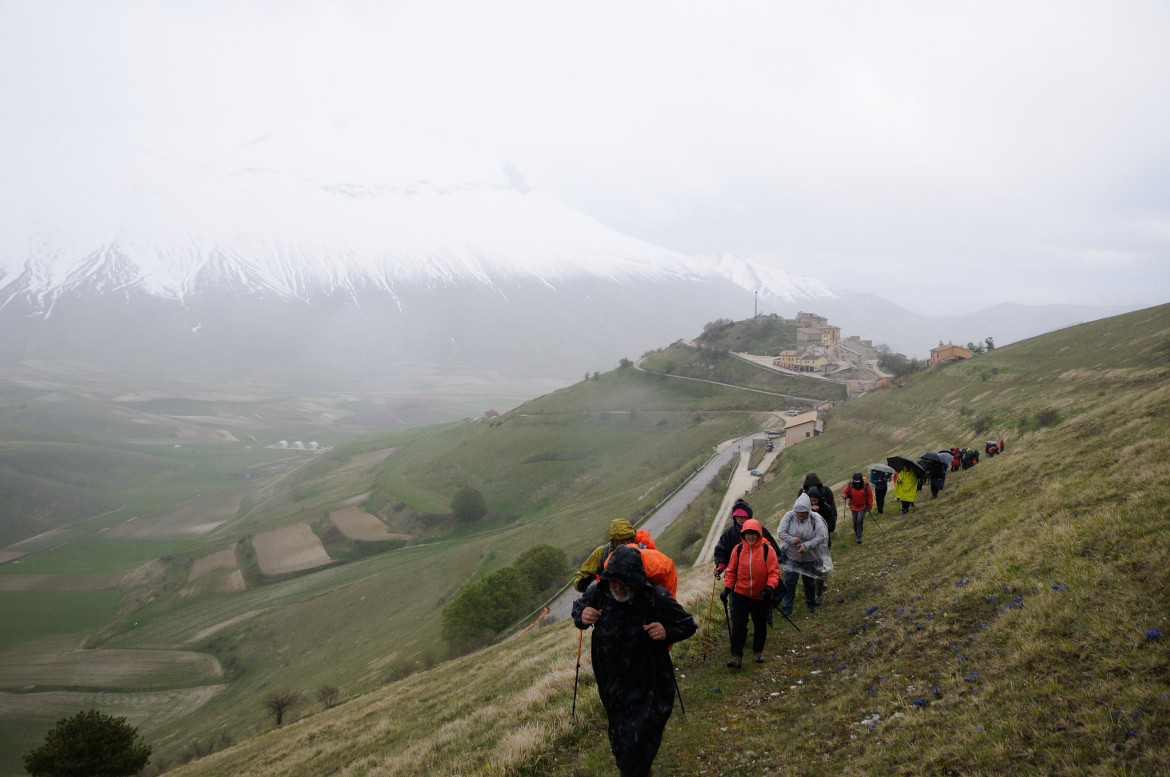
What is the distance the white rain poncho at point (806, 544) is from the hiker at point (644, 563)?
4.67 meters

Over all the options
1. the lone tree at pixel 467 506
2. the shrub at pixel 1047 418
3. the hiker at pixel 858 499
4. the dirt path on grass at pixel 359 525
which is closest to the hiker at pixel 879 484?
the hiker at pixel 858 499

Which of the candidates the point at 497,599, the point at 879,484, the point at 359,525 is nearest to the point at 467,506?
the point at 359,525

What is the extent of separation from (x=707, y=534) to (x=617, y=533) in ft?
114

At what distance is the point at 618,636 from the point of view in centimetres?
568

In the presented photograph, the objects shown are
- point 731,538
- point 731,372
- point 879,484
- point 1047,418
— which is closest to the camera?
point 731,538

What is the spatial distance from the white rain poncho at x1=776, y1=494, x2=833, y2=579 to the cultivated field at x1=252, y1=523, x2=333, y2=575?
78.7 metres

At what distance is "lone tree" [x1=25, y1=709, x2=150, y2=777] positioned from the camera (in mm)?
25062

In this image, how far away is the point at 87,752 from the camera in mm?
25625

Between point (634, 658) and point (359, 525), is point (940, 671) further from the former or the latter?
point (359, 525)

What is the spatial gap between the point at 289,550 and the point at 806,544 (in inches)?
3420

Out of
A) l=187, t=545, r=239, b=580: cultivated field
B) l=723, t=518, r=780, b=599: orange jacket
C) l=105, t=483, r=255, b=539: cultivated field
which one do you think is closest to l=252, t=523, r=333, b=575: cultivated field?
l=187, t=545, r=239, b=580: cultivated field

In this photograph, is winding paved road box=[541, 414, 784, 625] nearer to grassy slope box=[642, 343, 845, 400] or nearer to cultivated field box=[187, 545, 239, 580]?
grassy slope box=[642, 343, 845, 400]

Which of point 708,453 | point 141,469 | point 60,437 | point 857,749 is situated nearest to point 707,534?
point 857,749

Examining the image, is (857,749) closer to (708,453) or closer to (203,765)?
(203,765)
